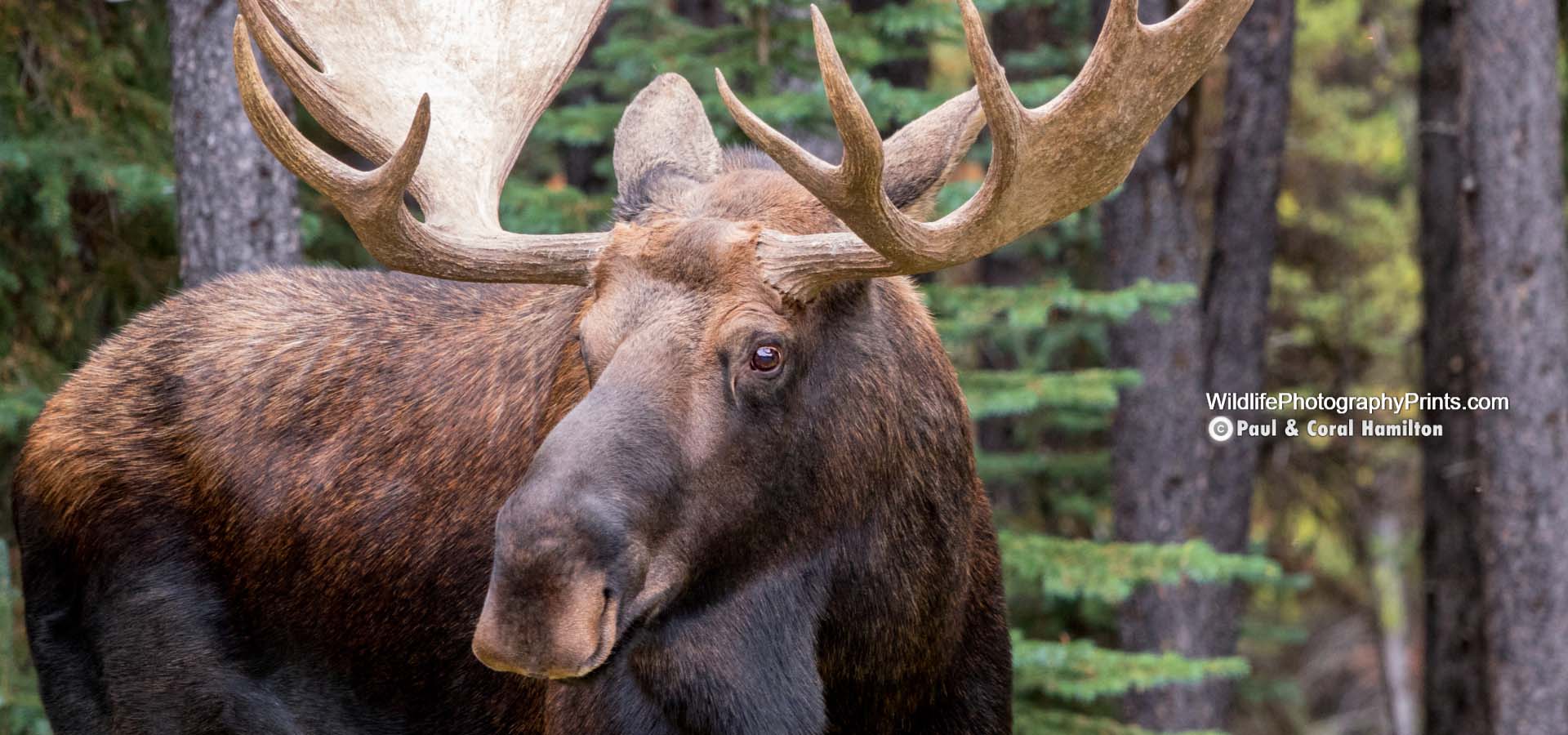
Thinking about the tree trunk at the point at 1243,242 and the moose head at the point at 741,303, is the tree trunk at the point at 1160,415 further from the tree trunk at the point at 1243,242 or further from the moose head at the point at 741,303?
the moose head at the point at 741,303

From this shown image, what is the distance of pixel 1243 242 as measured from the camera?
10250mm

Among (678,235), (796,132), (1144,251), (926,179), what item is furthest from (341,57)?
(1144,251)

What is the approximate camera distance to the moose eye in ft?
11.9

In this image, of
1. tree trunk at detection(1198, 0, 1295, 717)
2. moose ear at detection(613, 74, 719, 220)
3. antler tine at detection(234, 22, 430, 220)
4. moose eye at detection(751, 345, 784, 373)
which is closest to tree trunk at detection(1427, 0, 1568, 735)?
tree trunk at detection(1198, 0, 1295, 717)

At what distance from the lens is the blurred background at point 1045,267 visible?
6.57 meters

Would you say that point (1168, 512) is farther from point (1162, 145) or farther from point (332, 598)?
point (332, 598)

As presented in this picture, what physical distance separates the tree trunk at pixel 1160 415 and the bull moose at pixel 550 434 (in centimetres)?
424

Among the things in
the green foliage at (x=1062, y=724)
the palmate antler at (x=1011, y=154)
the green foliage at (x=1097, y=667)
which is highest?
the palmate antler at (x=1011, y=154)

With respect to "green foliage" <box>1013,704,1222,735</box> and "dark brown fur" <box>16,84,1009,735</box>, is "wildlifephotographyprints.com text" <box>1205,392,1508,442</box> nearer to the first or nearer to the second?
"green foliage" <box>1013,704,1222,735</box>

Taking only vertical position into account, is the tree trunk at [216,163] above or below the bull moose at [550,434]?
above

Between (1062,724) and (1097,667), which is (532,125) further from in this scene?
(1062,724)

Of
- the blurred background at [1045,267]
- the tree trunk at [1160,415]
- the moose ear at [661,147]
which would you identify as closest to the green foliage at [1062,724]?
the blurred background at [1045,267]

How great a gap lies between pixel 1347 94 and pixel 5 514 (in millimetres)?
11499

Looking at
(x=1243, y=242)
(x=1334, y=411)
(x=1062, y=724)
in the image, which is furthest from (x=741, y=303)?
(x=1334, y=411)
